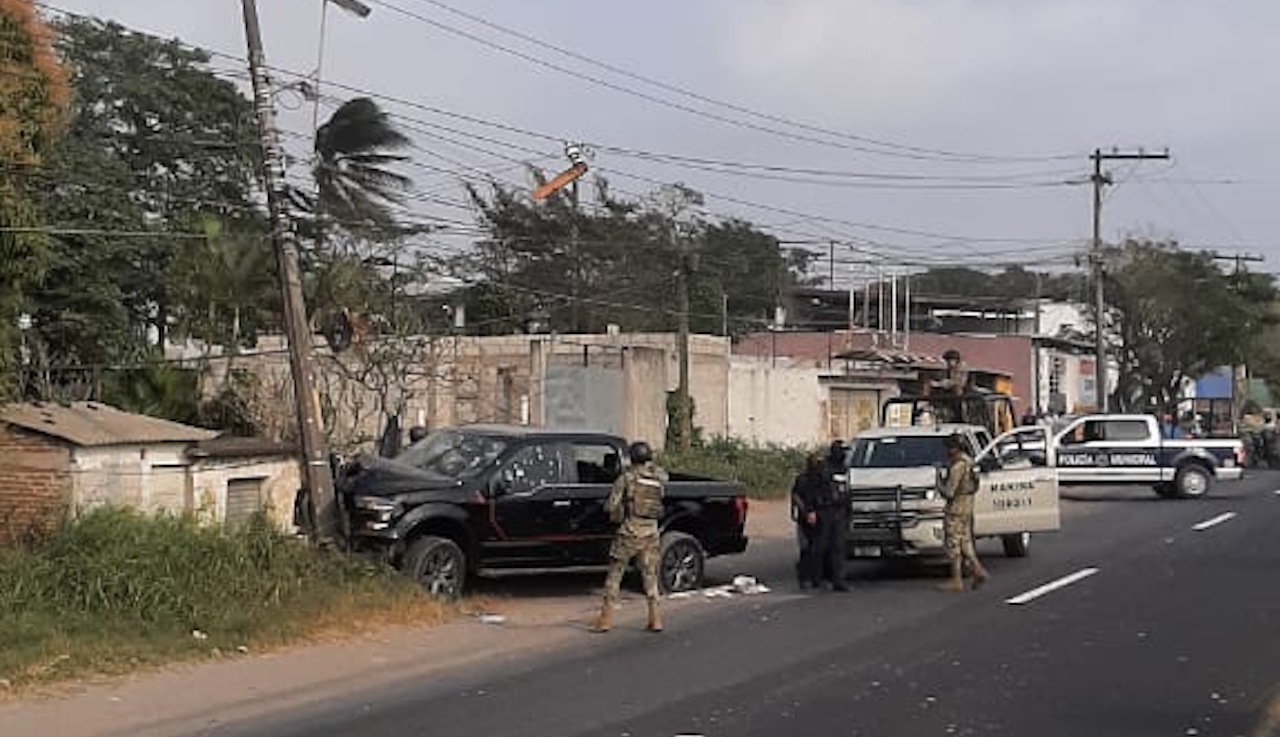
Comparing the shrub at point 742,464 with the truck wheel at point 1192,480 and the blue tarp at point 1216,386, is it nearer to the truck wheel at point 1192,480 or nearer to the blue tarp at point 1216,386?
the truck wheel at point 1192,480

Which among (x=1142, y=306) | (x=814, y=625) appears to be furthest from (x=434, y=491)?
→ (x=1142, y=306)

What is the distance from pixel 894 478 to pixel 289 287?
305 inches

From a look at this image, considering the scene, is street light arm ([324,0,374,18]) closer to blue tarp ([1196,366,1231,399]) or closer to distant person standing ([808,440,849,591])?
distant person standing ([808,440,849,591])

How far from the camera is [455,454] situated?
1792 cm

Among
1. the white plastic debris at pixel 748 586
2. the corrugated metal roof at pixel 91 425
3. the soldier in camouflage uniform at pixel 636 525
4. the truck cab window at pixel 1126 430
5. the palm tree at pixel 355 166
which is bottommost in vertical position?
Result: the white plastic debris at pixel 748 586

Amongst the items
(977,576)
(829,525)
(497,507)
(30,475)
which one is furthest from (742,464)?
(30,475)

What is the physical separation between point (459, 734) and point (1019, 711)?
356 cm

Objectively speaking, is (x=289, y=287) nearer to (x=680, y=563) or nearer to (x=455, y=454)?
(x=455, y=454)

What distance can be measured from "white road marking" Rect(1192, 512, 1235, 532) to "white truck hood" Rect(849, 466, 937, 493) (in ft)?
32.0

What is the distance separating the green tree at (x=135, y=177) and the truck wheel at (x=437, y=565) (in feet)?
47.3

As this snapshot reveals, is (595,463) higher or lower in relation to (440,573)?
higher

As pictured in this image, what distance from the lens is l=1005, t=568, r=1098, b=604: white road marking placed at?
18109mm

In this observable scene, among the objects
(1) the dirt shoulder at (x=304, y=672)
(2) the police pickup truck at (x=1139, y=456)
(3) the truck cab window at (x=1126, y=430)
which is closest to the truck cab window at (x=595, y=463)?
(1) the dirt shoulder at (x=304, y=672)

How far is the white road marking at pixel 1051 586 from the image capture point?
18.1 metres
